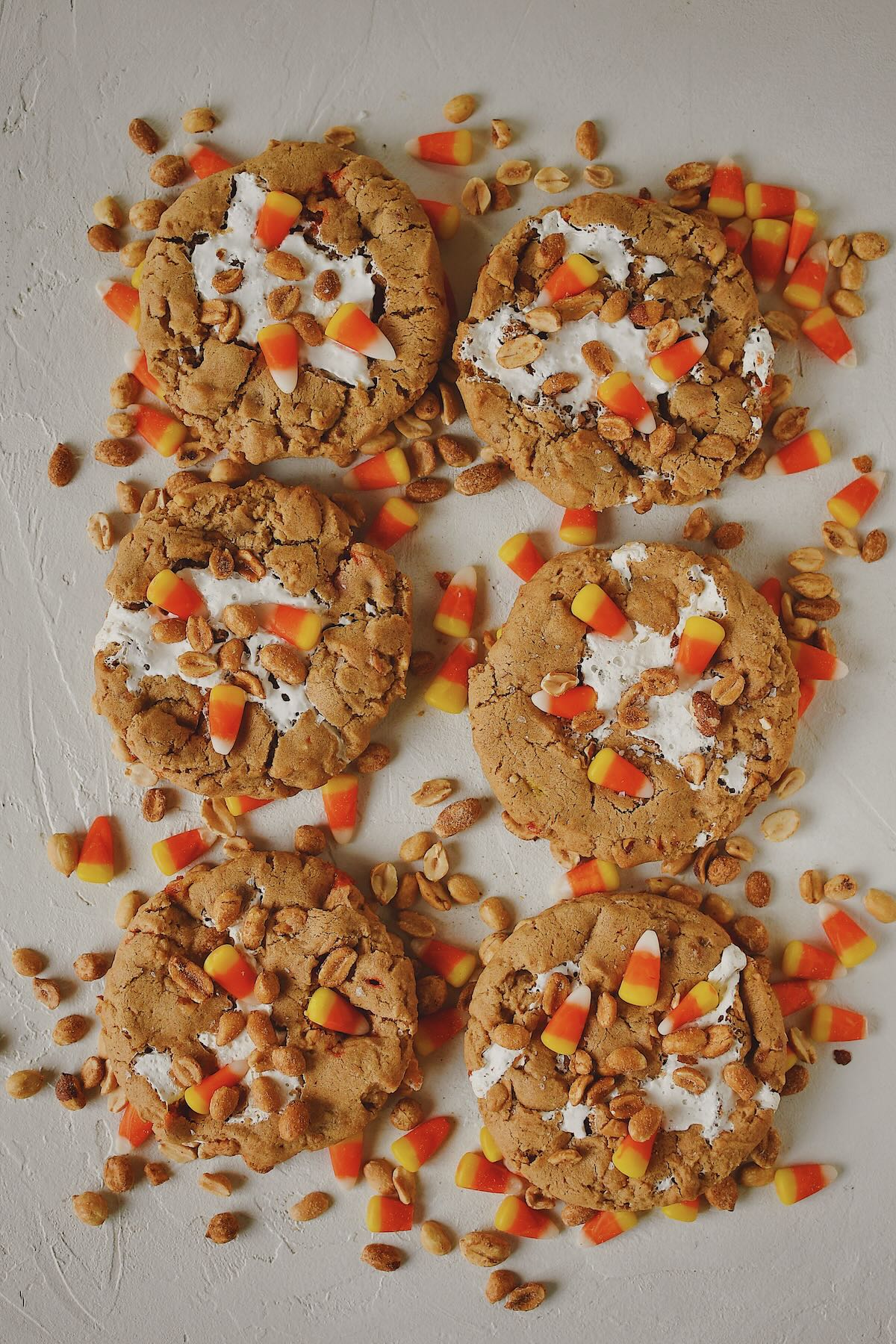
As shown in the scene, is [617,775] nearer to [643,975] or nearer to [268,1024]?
[643,975]

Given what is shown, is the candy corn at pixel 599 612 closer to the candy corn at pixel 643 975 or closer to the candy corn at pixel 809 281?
the candy corn at pixel 643 975

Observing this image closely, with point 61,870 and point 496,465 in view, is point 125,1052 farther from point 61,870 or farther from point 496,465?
point 496,465

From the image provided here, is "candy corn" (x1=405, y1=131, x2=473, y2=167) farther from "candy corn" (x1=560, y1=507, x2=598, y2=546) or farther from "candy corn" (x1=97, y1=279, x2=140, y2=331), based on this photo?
"candy corn" (x1=560, y1=507, x2=598, y2=546)

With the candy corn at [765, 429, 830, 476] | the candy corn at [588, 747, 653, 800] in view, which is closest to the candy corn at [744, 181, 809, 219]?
the candy corn at [765, 429, 830, 476]

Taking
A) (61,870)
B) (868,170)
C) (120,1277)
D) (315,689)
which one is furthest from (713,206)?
(120,1277)

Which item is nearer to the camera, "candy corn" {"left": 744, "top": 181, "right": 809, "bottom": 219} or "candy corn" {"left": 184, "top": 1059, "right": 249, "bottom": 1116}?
"candy corn" {"left": 184, "top": 1059, "right": 249, "bottom": 1116}

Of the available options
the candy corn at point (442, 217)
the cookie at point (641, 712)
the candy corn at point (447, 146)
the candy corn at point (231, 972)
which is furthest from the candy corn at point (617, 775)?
the candy corn at point (447, 146)
